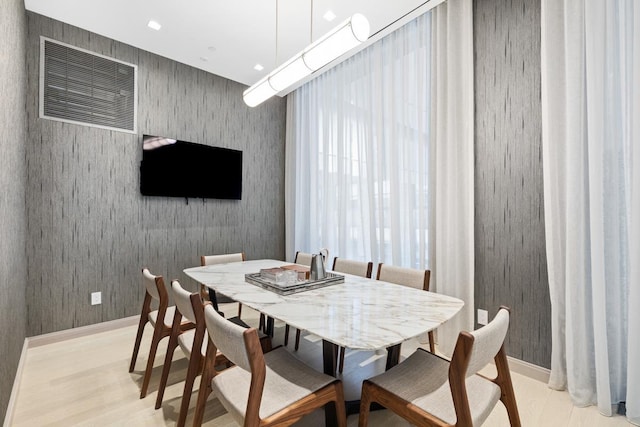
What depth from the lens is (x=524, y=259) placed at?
2.17 meters

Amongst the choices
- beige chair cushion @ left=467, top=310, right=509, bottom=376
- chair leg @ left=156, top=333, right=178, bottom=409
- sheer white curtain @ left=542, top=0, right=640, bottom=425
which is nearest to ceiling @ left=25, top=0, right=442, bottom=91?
sheer white curtain @ left=542, top=0, right=640, bottom=425

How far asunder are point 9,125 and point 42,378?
5.79 feet

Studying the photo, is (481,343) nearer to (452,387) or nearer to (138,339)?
(452,387)

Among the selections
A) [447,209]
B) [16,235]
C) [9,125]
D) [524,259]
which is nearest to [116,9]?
[9,125]

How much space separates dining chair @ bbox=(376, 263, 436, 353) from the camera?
2.01 meters

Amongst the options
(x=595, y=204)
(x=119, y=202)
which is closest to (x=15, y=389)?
(x=119, y=202)

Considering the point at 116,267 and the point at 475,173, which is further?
the point at 116,267

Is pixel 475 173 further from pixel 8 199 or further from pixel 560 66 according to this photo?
pixel 8 199

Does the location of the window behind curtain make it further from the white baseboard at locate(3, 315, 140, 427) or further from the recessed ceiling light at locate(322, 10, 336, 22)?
the white baseboard at locate(3, 315, 140, 427)

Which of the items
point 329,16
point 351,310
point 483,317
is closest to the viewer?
point 351,310

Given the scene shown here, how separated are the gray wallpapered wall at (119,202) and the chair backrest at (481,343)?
10.7 ft

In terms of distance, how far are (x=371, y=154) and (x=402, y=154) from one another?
0.38 metres

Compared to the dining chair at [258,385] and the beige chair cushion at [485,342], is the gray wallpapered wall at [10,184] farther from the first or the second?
the beige chair cushion at [485,342]

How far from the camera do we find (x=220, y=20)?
8.84 ft
